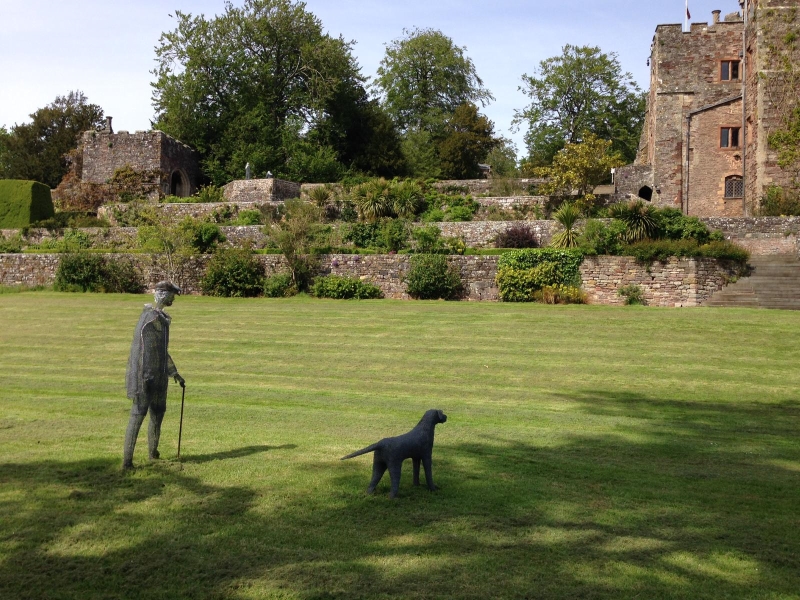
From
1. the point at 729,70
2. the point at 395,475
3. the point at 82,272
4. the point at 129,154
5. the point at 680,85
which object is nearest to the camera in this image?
the point at 395,475

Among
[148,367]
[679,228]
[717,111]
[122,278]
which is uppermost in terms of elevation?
[717,111]

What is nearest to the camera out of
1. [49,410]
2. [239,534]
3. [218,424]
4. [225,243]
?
[239,534]

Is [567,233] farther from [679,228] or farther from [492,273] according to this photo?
[679,228]

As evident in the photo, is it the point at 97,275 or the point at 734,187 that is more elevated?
the point at 734,187

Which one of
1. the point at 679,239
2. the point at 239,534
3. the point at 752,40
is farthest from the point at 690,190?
the point at 239,534

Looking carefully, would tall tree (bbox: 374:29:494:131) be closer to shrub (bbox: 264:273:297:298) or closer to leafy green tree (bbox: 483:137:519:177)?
leafy green tree (bbox: 483:137:519:177)

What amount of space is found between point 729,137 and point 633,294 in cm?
1707

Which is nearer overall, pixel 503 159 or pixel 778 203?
pixel 778 203

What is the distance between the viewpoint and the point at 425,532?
5.88 m

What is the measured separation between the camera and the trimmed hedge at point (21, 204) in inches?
1356

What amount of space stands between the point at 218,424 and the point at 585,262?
53.8 ft

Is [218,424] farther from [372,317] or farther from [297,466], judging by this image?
[372,317]

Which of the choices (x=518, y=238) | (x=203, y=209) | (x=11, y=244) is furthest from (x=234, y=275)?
(x=11, y=244)

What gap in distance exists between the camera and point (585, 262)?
78.7ft
